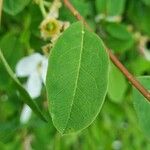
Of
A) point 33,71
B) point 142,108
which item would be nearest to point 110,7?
point 33,71

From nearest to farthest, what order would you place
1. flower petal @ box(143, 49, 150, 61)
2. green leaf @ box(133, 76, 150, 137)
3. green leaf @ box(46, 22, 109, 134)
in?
green leaf @ box(46, 22, 109, 134) → green leaf @ box(133, 76, 150, 137) → flower petal @ box(143, 49, 150, 61)

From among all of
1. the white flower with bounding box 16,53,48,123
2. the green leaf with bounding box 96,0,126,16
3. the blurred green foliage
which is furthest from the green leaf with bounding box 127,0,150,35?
the white flower with bounding box 16,53,48,123

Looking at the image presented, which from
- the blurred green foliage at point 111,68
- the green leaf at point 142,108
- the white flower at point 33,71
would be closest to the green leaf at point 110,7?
the blurred green foliage at point 111,68

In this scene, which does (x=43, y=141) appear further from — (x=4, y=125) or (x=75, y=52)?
(x=75, y=52)

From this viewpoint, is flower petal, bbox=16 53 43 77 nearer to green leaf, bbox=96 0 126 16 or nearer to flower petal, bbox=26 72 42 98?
flower petal, bbox=26 72 42 98

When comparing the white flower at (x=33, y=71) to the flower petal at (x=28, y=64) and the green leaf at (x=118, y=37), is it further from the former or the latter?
the green leaf at (x=118, y=37)

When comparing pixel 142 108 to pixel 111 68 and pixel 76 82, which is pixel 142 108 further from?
pixel 111 68
